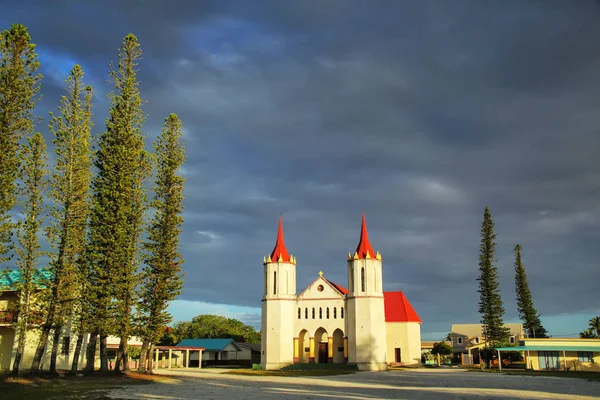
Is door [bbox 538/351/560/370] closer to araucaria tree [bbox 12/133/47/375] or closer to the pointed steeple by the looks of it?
the pointed steeple

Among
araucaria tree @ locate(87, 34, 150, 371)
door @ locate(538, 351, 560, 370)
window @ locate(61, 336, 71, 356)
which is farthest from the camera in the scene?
door @ locate(538, 351, 560, 370)

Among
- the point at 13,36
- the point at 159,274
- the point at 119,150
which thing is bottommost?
the point at 159,274

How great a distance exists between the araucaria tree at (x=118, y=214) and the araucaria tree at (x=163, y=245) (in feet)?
6.59

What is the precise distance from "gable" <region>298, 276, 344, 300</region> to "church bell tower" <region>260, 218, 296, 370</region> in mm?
1559

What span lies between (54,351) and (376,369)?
99.4 feet

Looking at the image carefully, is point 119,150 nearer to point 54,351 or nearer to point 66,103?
point 66,103

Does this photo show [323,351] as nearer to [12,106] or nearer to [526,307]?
[526,307]

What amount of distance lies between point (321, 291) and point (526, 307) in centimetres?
2790

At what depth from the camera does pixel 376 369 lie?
166 ft

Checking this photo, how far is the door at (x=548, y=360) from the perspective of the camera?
48.3 metres

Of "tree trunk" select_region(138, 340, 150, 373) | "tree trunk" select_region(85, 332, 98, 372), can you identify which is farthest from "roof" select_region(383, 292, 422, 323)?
"tree trunk" select_region(85, 332, 98, 372)

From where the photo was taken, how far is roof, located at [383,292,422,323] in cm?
6194

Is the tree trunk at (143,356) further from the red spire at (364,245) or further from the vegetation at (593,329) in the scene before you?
the vegetation at (593,329)

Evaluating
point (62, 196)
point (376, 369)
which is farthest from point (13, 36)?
point (376, 369)
